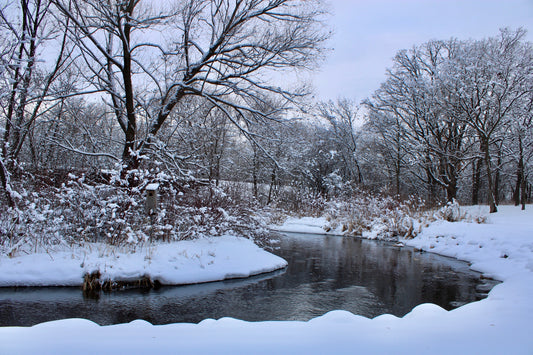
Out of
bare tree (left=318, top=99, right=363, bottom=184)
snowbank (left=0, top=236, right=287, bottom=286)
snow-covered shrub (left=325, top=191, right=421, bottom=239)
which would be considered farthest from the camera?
bare tree (left=318, top=99, right=363, bottom=184)

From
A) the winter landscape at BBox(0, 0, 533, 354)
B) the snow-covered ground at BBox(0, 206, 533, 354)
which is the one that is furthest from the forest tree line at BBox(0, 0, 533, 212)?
the snow-covered ground at BBox(0, 206, 533, 354)

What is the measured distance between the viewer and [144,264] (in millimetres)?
7797

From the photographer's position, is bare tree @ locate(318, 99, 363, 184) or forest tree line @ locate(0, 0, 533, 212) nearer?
forest tree line @ locate(0, 0, 533, 212)

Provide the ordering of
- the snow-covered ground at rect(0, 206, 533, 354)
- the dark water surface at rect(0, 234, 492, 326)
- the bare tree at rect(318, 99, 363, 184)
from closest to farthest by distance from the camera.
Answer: the snow-covered ground at rect(0, 206, 533, 354), the dark water surface at rect(0, 234, 492, 326), the bare tree at rect(318, 99, 363, 184)

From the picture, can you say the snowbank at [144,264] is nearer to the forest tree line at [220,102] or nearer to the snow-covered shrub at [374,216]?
the forest tree line at [220,102]

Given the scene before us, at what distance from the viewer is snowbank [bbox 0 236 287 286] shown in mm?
7152

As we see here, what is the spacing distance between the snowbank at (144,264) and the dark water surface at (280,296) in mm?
280

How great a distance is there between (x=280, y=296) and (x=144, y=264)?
3.02 metres

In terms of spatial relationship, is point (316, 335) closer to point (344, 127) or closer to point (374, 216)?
point (374, 216)

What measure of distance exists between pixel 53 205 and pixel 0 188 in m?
1.22

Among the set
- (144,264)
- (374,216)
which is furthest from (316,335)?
(374,216)

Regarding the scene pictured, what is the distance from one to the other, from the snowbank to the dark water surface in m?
0.28

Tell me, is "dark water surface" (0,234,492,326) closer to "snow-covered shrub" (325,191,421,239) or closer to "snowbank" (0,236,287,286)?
"snowbank" (0,236,287,286)

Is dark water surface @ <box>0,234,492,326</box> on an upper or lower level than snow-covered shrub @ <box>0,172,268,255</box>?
lower
